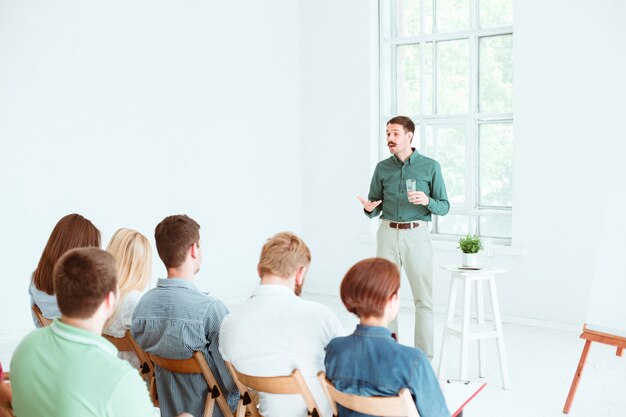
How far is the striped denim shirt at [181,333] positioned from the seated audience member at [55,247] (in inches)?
15.5

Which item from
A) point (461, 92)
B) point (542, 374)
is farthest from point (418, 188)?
point (461, 92)

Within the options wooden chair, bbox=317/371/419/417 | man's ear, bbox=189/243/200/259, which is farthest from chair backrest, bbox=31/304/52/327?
wooden chair, bbox=317/371/419/417

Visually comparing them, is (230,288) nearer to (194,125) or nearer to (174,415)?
(194,125)

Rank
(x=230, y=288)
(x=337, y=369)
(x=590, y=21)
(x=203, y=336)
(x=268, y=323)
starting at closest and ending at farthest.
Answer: (x=337, y=369), (x=268, y=323), (x=203, y=336), (x=590, y=21), (x=230, y=288)

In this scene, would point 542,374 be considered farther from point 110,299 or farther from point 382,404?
point 110,299

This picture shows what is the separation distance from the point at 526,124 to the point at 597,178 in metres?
0.77

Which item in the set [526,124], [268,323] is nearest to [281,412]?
[268,323]

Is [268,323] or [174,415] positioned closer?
[268,323]

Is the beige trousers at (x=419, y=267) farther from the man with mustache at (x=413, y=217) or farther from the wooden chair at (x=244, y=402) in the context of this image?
the wooden chair at (x=244, y=402)

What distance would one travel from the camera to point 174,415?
288 cm

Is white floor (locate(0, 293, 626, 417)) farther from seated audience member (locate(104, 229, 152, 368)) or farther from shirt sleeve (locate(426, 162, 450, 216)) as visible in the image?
seated audience member (locate(104, 229, 152, 368))

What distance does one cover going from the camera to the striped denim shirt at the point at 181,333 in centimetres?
270

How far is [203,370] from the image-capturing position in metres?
2.66

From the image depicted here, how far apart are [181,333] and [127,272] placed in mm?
478
